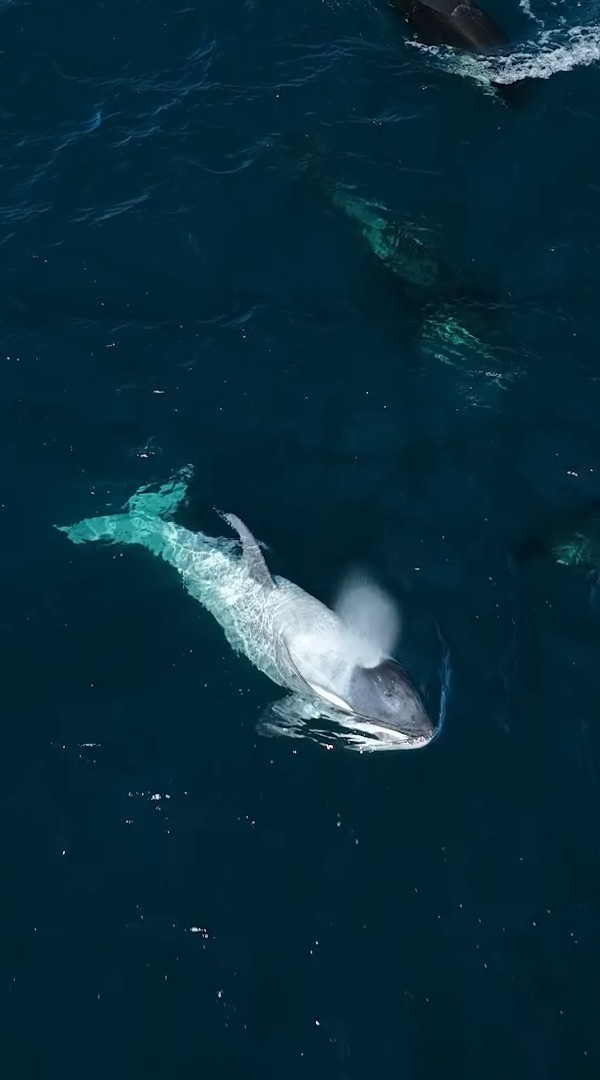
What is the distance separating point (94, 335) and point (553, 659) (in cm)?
1983

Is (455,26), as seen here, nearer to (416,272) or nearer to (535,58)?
(535,58)

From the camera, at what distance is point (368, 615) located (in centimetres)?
3244

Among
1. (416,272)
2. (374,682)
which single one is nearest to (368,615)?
(374,682)

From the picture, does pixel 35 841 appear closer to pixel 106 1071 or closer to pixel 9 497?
pixel 106 1071

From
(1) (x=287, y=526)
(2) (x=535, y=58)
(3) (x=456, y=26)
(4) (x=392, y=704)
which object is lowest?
(4) (x=392, y=704)

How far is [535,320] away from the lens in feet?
133

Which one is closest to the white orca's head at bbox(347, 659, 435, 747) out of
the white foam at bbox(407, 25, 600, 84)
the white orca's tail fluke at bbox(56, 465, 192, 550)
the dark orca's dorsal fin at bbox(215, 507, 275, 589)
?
the dark orca's dorsal fin at bbox(215, 507, 275, 589)

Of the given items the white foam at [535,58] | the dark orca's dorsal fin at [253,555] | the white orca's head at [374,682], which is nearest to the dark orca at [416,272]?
the white foam at [535,58]

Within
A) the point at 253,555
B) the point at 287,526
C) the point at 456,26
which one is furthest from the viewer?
the point at 456,26

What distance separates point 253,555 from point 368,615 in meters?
3.88

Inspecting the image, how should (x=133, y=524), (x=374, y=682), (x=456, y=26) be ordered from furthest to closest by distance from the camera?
(x=456, y=26), (x=133, y=524), (x=374, y=682)

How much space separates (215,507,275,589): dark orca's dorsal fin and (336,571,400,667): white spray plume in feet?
7.44

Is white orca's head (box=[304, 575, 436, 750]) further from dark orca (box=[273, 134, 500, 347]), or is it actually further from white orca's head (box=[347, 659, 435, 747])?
dark orca (box=[273, 134, 500, 347])

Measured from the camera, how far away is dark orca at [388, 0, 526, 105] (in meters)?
48.8
